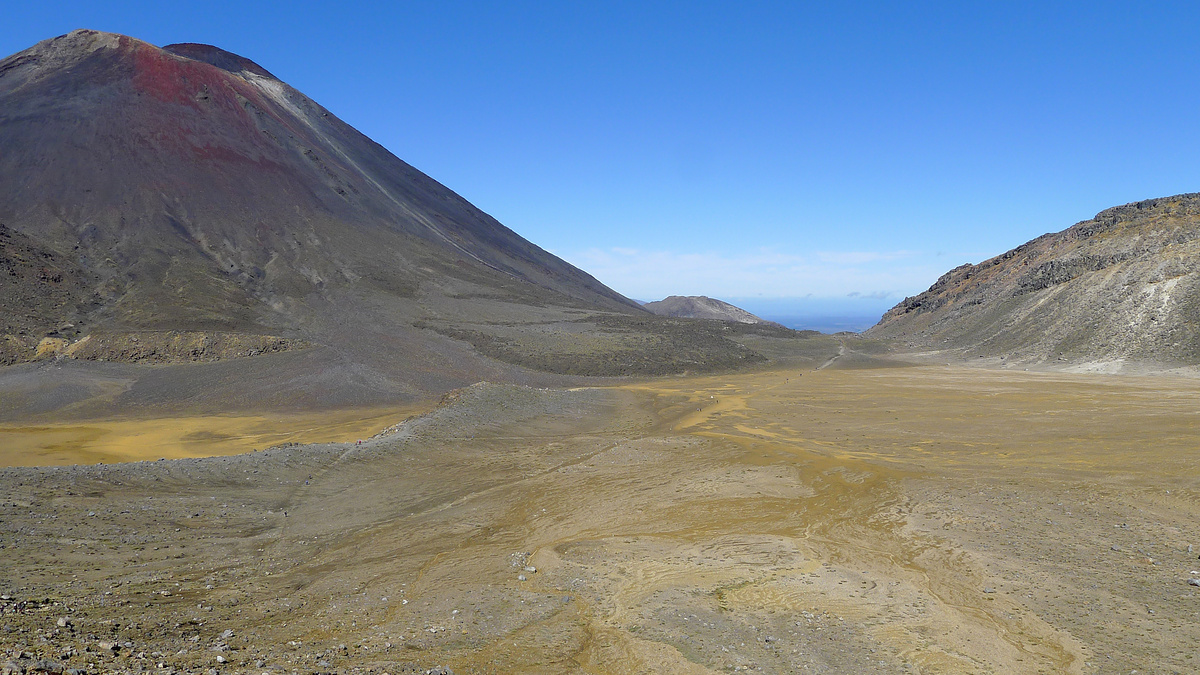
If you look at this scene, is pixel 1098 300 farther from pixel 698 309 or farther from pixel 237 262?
pixel 698 309

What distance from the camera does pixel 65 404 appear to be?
115 feet

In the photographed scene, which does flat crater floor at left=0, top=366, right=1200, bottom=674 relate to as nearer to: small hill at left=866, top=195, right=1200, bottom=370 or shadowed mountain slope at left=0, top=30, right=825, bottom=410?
shadowed mountain slope at left=0, top=30, right=825, bottom=410

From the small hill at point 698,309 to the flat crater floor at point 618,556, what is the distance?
121892mm

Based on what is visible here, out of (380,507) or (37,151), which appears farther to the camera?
(37,151)

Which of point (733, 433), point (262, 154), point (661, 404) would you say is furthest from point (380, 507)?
point (262, 154)

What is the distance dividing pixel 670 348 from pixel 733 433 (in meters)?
27.8

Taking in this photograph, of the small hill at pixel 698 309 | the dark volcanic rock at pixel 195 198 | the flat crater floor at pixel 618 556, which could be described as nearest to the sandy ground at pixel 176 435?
the flat crater floor at pixel 618 556

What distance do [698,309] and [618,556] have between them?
137049mm

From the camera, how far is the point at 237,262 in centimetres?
6053

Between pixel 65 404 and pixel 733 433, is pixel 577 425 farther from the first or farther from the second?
pixel 65 404

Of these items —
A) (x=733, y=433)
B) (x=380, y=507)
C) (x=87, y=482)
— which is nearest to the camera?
(x=87, y=482)

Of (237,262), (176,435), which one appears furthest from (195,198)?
(176,435)

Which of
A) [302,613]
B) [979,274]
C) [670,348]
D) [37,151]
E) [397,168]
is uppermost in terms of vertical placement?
[397,168]

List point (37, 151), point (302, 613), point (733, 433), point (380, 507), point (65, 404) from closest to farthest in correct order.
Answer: point (302, 613)
point (380, 507)
point (733, 433)
point (65, 404)
point (37, 151)
